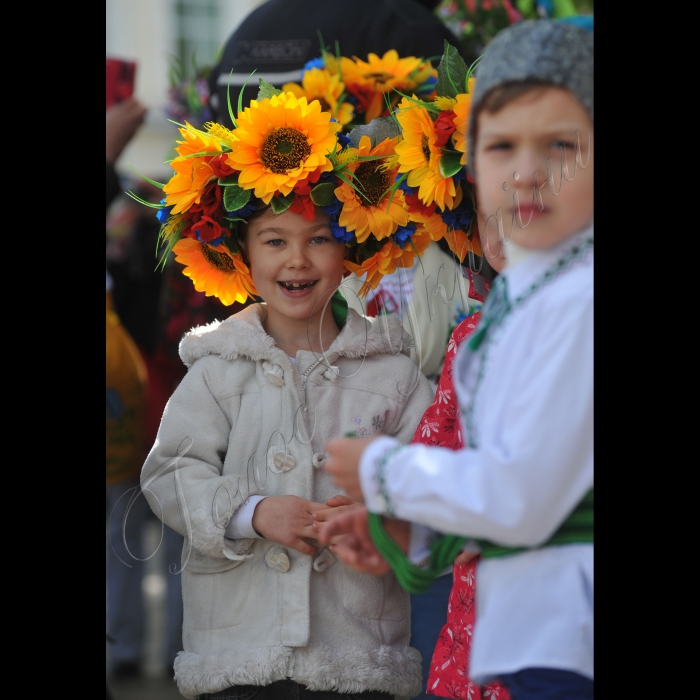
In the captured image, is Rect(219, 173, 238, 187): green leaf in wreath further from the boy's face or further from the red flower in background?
the boy's face

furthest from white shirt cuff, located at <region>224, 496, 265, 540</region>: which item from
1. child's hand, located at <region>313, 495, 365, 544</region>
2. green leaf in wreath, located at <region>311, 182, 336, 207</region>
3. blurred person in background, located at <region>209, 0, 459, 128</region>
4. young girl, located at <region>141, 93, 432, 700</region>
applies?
blurred person in background, located at <region>209, 0, 459, 128</region>

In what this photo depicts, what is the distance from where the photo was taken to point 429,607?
2.59 m

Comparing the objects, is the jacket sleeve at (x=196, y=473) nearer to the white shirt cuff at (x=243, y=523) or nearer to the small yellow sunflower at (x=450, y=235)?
the white shirt cuff at (x=243, y=523)

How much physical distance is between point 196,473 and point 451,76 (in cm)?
96

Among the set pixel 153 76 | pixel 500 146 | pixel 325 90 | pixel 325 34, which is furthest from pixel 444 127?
pixel 153 76

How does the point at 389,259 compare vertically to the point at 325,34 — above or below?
below

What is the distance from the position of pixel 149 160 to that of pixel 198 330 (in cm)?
344

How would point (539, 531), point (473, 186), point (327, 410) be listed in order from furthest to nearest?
point (327, 410) < point (473, 186) < point (539, 531)

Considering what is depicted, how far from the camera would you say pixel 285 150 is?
2.01 meters

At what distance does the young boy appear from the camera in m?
1.36

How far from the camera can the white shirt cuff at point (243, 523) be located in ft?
6.50

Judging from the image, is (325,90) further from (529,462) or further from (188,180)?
(529,462)
